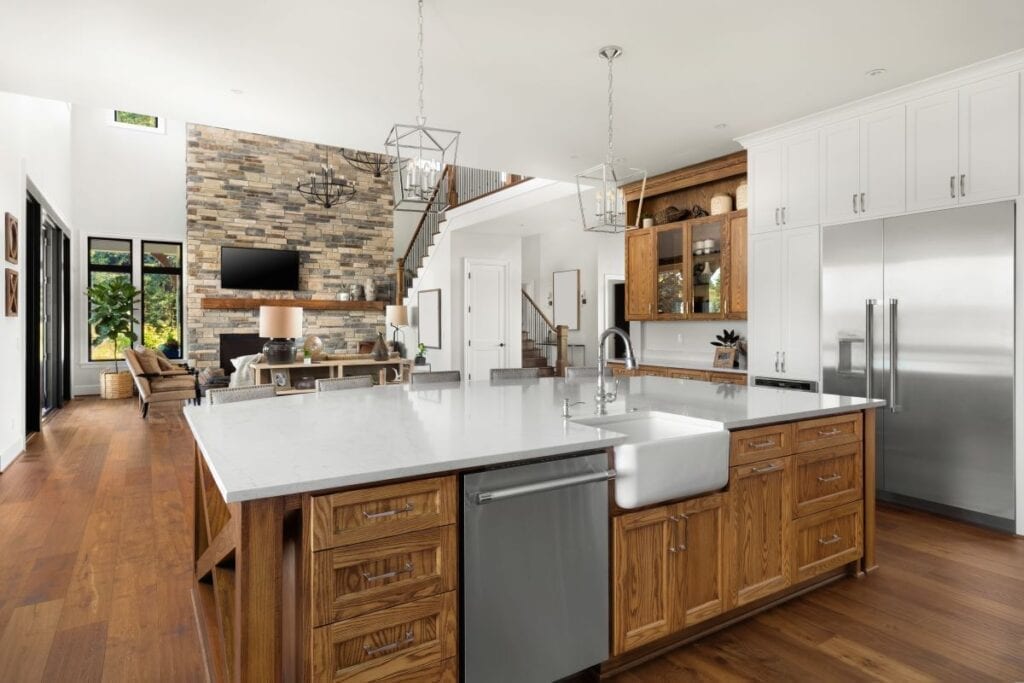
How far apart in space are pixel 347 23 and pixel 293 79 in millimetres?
877

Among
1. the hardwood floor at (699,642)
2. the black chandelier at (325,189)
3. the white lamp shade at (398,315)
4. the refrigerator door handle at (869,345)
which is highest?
the black chandelier at (325,189)

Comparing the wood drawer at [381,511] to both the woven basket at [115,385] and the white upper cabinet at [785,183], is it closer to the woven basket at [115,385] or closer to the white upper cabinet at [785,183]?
the white upper cabinet at [785,183]

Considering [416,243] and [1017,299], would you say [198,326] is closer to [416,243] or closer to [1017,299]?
[416,243]

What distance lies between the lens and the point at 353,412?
2576 millimetres

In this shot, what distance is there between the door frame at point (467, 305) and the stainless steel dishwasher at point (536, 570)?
7.19 metres

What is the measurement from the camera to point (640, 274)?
623cm

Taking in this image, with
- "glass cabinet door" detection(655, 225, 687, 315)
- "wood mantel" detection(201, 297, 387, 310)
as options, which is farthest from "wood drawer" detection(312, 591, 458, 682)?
"wood mantel" detection(201, 297, 387, 310)

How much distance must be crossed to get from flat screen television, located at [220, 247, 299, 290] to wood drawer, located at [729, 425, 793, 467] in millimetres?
9473

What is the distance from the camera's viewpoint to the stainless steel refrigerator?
3500 millimetres

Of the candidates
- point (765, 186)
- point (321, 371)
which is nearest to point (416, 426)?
point (765, 186)

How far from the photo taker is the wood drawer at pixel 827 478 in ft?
8.46

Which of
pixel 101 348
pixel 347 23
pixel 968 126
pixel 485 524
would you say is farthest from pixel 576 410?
pixel 101 348

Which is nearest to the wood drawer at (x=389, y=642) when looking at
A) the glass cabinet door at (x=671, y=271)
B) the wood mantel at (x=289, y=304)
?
the glass cabinet door at (x=671, y=271)

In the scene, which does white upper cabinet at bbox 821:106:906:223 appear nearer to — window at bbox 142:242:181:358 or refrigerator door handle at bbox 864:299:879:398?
refrigerator door handle at bbox 864:299:879:398
